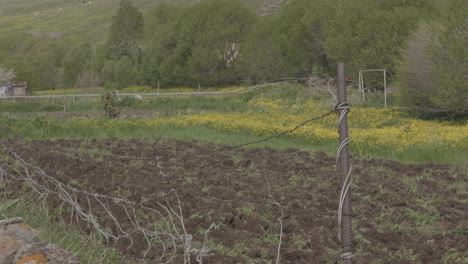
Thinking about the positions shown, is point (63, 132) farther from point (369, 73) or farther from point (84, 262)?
point (369, 73)

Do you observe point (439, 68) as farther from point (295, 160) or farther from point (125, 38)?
point (125, 38)

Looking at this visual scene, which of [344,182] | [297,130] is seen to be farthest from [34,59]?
[344,182]

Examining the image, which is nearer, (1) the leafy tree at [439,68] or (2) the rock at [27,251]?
(2) the rock at [27,251]

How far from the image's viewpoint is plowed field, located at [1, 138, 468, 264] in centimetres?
595

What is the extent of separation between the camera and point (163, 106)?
30.0m

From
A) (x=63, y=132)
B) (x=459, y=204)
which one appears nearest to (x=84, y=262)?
(x=459, y=204)

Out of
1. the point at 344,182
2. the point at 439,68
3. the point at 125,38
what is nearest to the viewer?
the point at 344,182

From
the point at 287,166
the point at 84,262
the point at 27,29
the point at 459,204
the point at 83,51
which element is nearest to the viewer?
the point at 84,262

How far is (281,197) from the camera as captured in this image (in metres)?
8.28

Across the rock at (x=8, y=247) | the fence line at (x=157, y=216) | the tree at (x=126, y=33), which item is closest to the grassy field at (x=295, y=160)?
the fence line at (x=157, y=216)

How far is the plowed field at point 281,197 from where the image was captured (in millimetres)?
5949

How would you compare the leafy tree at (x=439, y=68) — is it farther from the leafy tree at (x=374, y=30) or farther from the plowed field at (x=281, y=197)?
the plowed field at (x=281, y=197)

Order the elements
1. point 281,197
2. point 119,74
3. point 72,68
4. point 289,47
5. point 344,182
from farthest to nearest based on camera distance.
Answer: point 72,68
point 119,74
point 289,47
point 281,197
point 344,182

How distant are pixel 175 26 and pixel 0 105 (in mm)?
28965
